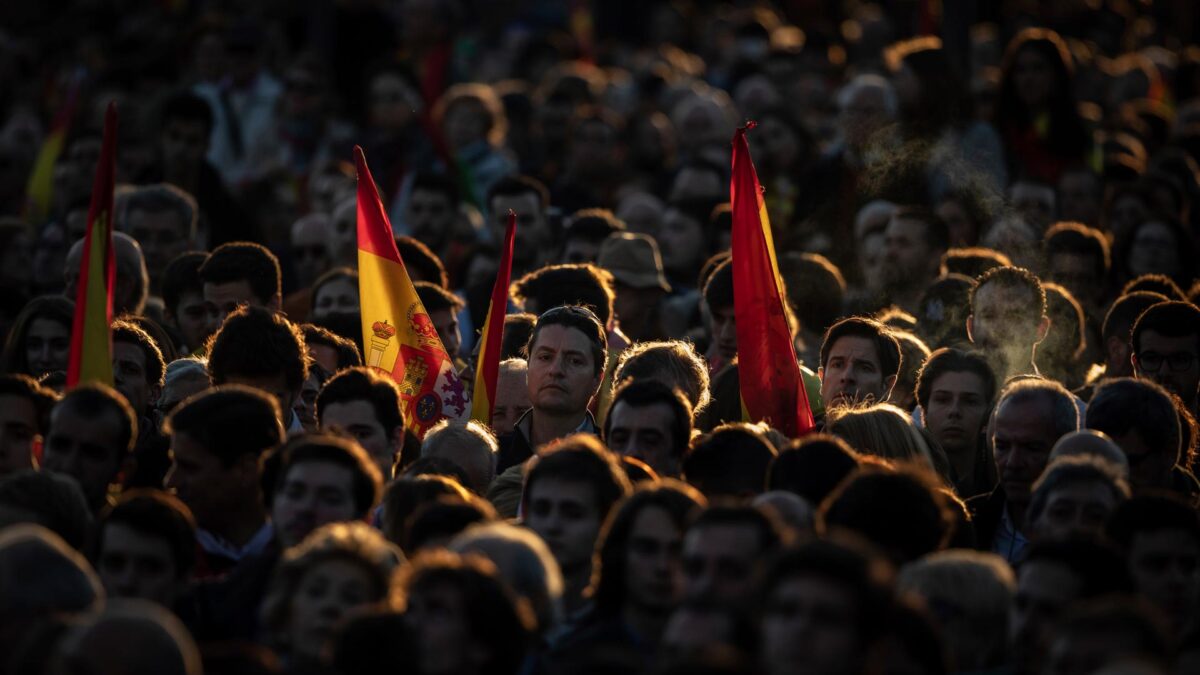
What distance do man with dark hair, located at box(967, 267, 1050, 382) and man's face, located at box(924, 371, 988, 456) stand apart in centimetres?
87

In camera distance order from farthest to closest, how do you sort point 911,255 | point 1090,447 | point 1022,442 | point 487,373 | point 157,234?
point 911,255
point 157,234
point 487,373
point 1022,442
point 1090,447

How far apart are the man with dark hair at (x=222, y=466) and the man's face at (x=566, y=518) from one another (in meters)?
1.08

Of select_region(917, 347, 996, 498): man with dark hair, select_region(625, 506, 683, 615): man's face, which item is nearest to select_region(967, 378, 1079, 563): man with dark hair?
select_region(917, 347, 996, 498): man with dark hair

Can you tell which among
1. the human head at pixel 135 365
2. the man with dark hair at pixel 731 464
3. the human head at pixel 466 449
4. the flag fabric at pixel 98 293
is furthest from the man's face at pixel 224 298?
the man with dark hair at pixel 731 464

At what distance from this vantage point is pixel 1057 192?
15125 millimetres

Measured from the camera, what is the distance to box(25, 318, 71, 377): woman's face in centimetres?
1034

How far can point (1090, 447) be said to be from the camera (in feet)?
26.9

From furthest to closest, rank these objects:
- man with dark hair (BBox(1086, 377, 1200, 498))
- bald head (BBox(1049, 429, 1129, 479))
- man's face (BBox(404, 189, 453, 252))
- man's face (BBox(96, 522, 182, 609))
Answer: man's face (BBox(404, 189, 453, 252)) < man with dark hair (BBox(1086, 377, 1200, 498)) < bald head (BBox(1049, 429, 1129, 479)) < man's face (BBox(96, 522, 182, 609))

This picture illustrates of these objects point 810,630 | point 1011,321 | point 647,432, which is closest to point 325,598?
point 810,630

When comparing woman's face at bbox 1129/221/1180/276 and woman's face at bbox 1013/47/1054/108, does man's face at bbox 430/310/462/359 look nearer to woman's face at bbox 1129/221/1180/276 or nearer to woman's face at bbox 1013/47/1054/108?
woman's face at bbox 1129/221/1180/276

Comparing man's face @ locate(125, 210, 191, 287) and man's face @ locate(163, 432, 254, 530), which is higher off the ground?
man's face @ locate(125, 210, 191, 287)

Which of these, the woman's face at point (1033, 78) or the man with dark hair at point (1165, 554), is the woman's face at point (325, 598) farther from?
the woman's face at point (1033, 78)

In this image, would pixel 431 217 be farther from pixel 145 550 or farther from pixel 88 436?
pixel 145 550

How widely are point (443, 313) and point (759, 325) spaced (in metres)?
2.07
